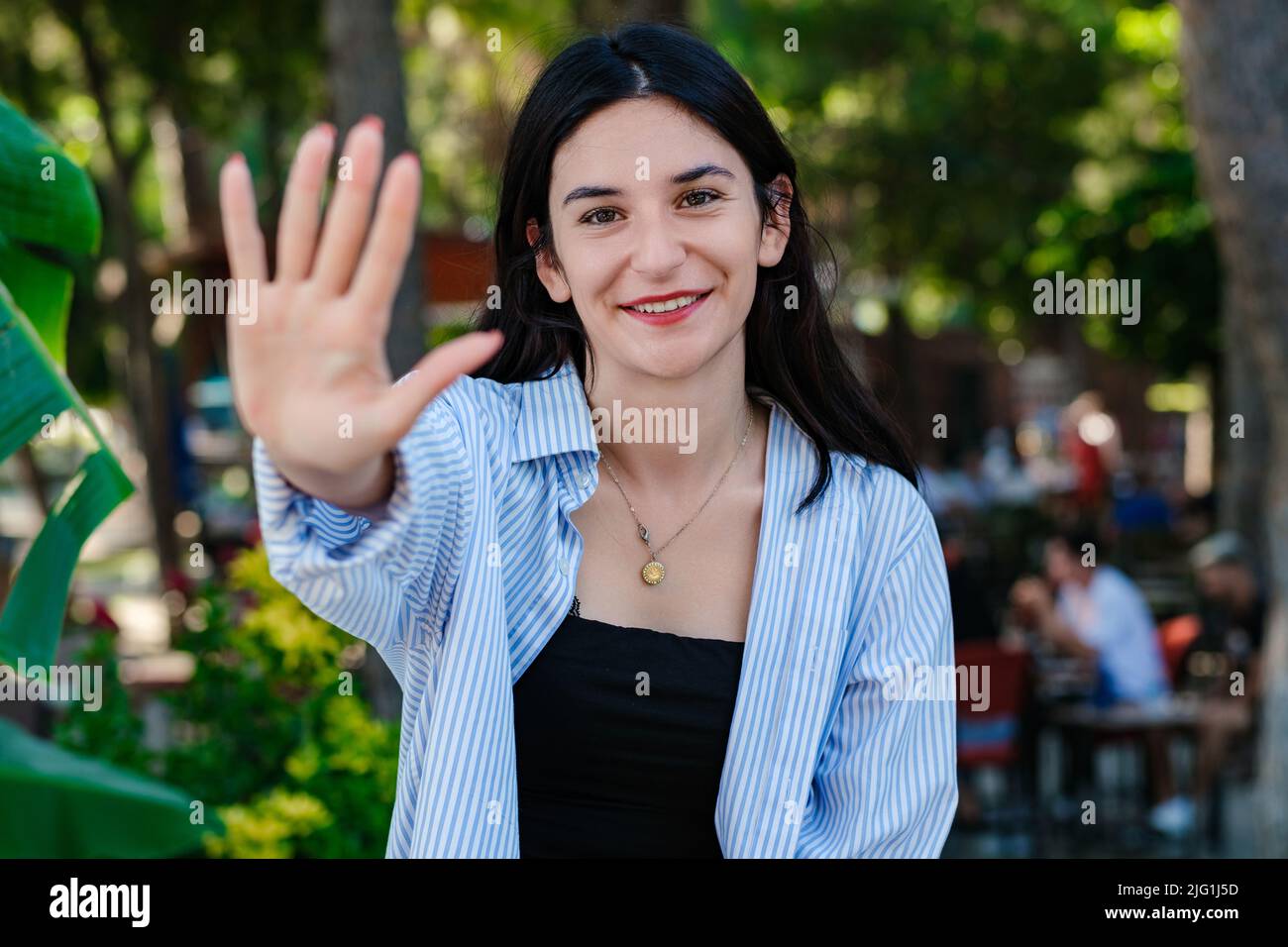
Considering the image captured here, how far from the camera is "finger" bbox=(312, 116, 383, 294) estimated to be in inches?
55.4

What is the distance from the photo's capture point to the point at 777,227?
240 centimetres

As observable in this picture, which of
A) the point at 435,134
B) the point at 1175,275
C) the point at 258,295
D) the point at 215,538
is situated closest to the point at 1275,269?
the point at 258,295

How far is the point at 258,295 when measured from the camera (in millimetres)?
1466

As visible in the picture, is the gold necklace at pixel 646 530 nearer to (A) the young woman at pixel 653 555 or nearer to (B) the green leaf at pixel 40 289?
(A) the young woman at pixel 653 555

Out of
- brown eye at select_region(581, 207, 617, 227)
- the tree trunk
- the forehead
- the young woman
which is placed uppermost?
the tree trunk

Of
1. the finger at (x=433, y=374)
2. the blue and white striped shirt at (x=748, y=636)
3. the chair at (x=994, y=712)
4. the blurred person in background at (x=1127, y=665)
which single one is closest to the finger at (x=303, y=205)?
the finger at (x=433, y=374)

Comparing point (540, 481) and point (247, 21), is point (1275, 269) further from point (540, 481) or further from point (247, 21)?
point (247, 21)

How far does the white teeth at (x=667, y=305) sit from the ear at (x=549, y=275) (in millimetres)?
174

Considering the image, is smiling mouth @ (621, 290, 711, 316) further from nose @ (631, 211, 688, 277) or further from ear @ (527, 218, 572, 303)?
ear @ (527, 218, 572, 303)

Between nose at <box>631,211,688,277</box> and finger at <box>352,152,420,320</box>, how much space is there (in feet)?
2.21

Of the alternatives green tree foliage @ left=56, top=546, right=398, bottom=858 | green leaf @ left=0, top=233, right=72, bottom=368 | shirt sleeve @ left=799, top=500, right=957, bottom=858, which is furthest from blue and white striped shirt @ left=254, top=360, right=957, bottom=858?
green tree foliage @ left=56, top=546, right=398, bottom=858

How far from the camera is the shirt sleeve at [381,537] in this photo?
1.63 meters

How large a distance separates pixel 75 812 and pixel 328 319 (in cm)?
87

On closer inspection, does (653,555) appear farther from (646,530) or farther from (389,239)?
(389,239)
